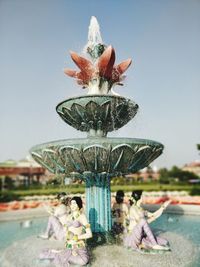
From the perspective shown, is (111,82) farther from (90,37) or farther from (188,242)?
(188,242)

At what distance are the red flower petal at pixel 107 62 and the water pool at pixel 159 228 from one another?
3832 millimetres

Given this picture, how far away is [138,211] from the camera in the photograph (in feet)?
19.4

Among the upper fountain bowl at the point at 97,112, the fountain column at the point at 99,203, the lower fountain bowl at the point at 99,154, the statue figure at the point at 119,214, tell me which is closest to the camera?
the lower fountain bowl at the point at 99,154

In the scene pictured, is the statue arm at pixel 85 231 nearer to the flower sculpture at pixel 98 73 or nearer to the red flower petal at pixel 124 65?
the flower sculpture at pixel 98 73

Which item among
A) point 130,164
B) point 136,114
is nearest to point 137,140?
point 130,164

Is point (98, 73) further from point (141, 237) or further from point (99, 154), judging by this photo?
point (141, 237)

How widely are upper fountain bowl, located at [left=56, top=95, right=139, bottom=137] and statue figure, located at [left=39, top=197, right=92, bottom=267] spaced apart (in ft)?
6.16

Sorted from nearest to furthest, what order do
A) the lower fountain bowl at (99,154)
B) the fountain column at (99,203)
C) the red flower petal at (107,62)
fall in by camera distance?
the lower fountain bowl at (99,154), the red flower petal at (107,62), the fountain column at (99,203)

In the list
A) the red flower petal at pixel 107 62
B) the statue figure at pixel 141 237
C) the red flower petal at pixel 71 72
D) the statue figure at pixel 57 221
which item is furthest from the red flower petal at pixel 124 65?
the statue figure at pixel 57 221

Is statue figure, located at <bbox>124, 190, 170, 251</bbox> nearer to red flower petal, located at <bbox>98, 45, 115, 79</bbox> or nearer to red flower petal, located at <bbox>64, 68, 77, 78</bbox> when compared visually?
red flower petal, located at <bbox>98, 45, 115, 79</bbox>

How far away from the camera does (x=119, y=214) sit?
22.7 feet

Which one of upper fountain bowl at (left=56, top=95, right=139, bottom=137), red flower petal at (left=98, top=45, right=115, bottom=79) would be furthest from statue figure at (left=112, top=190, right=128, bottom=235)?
red flower petal at (left=98, top=45, right=115, bottom=79)

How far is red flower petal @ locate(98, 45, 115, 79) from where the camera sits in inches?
234

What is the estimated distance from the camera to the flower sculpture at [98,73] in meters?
6.31
